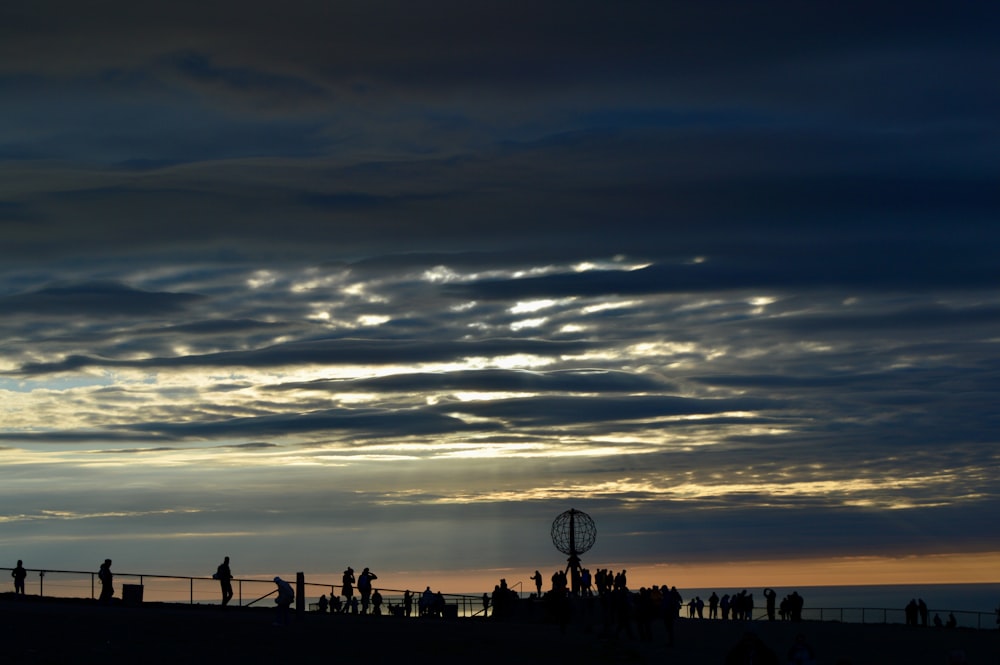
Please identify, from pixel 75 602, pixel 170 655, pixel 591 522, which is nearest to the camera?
pixel 170 655

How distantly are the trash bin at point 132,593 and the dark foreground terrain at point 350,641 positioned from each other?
32.5 inches

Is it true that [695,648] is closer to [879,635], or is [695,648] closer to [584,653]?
[584,653]

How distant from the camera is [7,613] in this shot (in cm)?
4103

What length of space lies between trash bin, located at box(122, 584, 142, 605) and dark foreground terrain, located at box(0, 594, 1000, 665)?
826 millimetres

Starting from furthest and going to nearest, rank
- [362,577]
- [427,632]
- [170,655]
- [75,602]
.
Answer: [362,577] → [75,602] → [427,632] → [170,655]

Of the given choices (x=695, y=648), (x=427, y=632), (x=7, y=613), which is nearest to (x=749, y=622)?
(x=695, y=648)

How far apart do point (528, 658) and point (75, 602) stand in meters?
21.0

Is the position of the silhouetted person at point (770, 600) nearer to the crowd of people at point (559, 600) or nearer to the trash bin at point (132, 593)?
the crowd of people at point (559, 600)

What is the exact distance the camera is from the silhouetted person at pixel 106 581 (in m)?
50.1

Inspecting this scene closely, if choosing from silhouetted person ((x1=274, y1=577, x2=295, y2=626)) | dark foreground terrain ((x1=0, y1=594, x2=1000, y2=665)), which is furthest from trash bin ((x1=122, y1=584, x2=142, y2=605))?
silhouetted person ((x1=274, y1=577, x2=295, y2=626))

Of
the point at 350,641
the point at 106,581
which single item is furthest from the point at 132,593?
the point at 350,641

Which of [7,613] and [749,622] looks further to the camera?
[749,622]

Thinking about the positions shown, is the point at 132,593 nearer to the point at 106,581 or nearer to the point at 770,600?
the point at 106,581

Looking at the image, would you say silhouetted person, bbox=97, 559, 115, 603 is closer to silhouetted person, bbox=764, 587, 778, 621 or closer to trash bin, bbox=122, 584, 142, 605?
trash bin, bbox=122, 584, 142, 605
